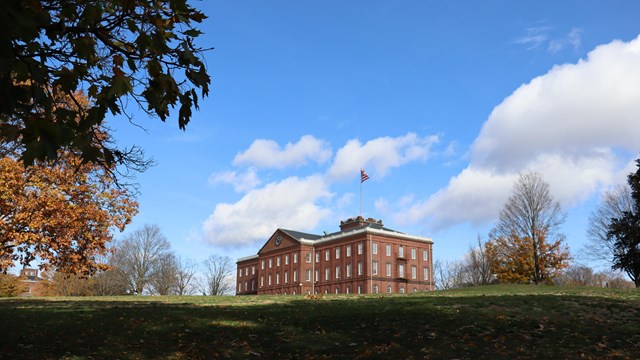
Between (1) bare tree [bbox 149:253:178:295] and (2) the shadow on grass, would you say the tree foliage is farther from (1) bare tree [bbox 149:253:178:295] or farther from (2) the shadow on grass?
(1) bare tree [bbox 149:253:178:295]

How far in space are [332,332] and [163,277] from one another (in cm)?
7942

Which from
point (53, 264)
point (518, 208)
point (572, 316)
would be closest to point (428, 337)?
point (572, 316)

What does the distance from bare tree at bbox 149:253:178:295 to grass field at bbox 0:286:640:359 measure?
7228cm

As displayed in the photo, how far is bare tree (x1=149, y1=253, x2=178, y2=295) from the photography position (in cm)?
8669

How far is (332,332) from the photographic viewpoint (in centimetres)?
1338

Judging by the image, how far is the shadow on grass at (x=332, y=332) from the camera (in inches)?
447

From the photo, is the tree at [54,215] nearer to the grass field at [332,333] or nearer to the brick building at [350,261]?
the grass field at [332,333]

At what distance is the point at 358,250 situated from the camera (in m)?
87.2

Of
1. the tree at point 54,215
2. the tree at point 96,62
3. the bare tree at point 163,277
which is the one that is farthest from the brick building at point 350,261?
the tree at point 96,62

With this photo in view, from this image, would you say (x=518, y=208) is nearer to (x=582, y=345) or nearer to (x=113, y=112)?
(x=582, y=345)

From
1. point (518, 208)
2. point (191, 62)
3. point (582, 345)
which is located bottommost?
point (582, 345)

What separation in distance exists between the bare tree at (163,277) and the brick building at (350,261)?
20.7 metres

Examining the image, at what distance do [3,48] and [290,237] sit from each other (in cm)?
9658

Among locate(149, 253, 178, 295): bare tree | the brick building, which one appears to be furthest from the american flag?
locate(149, 253, 178, 295): bare tree
